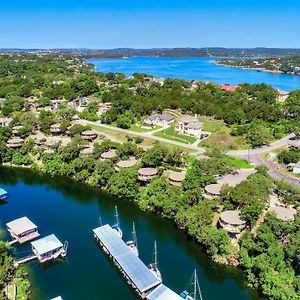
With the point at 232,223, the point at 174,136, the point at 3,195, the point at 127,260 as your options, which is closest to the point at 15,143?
the point at 3,195

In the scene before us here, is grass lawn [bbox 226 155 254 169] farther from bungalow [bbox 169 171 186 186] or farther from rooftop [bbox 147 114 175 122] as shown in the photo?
rooftop [bbox 147 114 175 122]

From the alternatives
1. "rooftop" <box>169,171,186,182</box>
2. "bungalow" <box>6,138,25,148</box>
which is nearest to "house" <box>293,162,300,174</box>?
"rooftop" <box>169,171,186,182</box>

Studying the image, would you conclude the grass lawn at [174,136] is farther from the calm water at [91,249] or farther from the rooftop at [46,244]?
the rooftop at [46,244]

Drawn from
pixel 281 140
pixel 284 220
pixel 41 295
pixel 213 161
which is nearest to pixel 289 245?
pixel 284 220

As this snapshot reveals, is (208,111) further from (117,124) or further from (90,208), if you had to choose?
(90,208)

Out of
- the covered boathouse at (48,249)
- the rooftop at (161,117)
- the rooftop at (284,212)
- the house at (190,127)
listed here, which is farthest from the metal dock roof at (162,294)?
the rooftop at (161,117)

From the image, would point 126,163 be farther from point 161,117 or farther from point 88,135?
point 161,117
